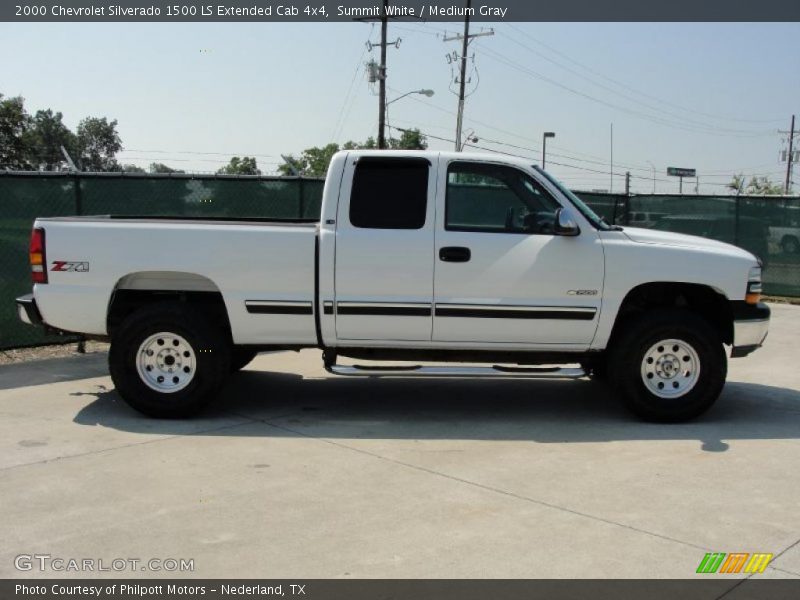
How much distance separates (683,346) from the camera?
21.9ft

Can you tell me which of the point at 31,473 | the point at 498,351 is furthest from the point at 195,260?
the point at 498,351

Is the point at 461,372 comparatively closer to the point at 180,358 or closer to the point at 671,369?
the point at 671,369

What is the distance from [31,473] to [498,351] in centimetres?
359

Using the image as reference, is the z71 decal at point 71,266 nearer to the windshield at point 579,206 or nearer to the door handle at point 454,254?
the door handle at point 454,254

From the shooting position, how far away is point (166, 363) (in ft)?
21.9

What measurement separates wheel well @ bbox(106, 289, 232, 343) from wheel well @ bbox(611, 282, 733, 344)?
10.8 ft

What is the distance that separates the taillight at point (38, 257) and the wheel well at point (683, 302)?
465 cm

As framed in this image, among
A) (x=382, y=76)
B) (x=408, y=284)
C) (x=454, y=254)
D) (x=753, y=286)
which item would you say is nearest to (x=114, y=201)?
(x=408, y=284)

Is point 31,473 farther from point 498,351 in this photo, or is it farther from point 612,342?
point 612,342

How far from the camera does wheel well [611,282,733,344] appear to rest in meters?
6.77

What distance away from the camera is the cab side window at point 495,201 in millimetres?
6586

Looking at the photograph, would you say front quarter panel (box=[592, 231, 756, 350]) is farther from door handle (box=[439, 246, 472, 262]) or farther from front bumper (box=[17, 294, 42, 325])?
front bumper (box=[17, 294, 42, 325])

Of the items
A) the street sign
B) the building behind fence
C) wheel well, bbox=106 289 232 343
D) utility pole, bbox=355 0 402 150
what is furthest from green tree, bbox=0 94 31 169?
the street sign
